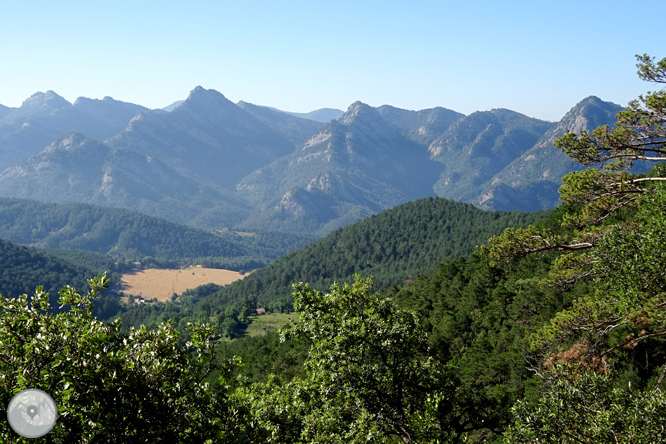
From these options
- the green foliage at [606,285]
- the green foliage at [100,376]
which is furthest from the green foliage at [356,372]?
the green foliage at [100,376]

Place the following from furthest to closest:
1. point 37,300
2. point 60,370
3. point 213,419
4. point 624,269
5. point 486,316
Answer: point 486,316, point 624,269, point 213,419, point 37,300, point 60,370

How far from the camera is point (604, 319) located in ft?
60.9

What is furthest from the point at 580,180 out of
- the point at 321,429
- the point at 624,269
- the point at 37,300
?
the point at 37,300

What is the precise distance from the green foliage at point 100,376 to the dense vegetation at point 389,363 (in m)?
0.03

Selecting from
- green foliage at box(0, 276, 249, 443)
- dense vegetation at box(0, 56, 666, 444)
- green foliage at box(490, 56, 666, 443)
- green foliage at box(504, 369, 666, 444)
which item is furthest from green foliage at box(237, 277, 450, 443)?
green foliage at box(0, 276, 249, 443)

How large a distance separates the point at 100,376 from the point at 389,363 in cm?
1179

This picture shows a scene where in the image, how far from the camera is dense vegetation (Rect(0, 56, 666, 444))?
32.9ft

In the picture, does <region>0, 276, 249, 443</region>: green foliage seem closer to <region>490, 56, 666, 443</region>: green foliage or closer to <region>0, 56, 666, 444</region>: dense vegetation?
<region>0, 56, 666, 444</region>: dense vegetation

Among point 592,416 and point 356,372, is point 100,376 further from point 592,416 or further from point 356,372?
point 592,416

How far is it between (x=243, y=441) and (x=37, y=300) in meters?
6.28

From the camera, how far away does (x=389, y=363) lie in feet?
61.4

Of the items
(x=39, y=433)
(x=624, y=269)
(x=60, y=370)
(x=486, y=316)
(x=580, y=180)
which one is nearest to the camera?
(x=39, y=433)

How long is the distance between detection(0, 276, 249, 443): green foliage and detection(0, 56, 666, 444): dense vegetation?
3 cm

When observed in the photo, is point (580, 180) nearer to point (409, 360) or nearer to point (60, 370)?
point (409, 360)
